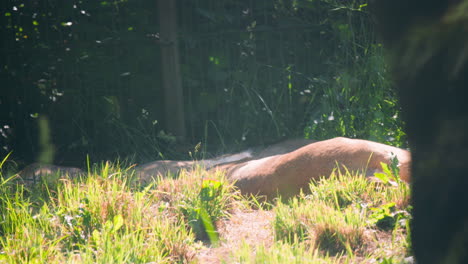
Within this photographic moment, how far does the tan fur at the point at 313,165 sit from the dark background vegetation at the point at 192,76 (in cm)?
135

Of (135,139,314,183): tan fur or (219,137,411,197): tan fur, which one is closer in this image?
(219,137,411,197): tan fur

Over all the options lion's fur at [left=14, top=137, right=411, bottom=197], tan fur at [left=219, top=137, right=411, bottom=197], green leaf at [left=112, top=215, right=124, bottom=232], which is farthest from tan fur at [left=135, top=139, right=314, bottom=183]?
green leaf at [left=112, top=215, right=124, bottom=232]

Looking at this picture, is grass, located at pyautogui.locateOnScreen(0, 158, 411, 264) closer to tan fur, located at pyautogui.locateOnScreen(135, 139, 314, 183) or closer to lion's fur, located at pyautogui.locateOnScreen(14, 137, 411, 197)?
lion's fur, located at pyautogui.locateOnScreen(14, 137, 411, 197)

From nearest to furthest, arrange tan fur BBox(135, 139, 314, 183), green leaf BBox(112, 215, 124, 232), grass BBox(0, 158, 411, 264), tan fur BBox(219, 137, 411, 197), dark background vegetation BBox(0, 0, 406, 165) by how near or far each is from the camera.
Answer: grass BBox(0, 158, 411, 264)
green leaf BBox(112, 215, 124, 232)
tan fur BBox(219, 137, 411, 197)
tan fur BBox(135, 139, 314, 183)
dark background vegetation BBox(0, 0, 406, 165)

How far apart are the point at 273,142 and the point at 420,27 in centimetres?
467

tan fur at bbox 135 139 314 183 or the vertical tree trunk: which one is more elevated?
the vertical tree trunk

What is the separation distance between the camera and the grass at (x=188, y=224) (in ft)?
8.78

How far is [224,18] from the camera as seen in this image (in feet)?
19.6

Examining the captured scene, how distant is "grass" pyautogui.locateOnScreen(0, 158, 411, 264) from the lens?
268cm

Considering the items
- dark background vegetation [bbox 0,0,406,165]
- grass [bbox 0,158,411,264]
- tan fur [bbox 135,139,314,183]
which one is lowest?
tan fur [bbox 135,139,314,183]

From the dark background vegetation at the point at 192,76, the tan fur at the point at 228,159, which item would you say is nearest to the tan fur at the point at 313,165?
the tan fur at the point at 228,159

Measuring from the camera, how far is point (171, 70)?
5.76 metres

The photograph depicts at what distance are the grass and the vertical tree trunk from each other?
2192 millimetres

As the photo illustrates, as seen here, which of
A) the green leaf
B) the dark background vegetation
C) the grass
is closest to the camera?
the grass
